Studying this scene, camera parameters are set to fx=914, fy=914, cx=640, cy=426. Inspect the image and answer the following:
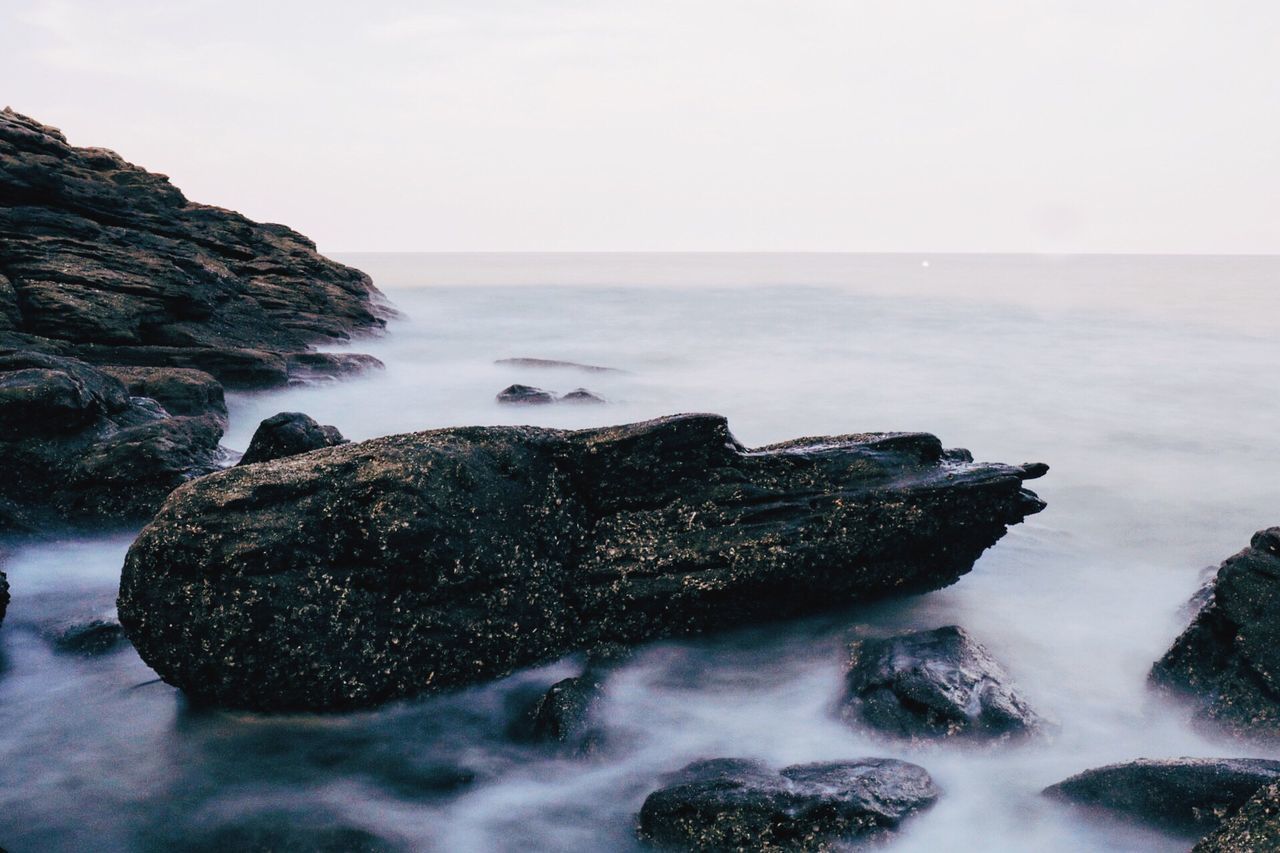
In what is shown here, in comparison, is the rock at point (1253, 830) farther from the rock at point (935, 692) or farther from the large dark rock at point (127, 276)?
the large dark rock at point (127, 276)

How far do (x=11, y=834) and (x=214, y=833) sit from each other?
38.7 inches

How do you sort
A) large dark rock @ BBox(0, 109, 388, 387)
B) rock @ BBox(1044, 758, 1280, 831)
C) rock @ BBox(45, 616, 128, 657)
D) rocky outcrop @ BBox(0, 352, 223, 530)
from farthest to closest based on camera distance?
large dark rock @ BBox(0, 109, 388, 387) < rocky outcrop @ BBox(0, 352, 223, 530) < rock @ BBox(45, 616, 128, 657) < rock @ BBox(1044, 758, 1280, 831)

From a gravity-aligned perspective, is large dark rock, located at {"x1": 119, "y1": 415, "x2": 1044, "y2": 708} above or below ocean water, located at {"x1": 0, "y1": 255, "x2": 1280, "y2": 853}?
above

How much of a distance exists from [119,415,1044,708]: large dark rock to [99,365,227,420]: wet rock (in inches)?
266

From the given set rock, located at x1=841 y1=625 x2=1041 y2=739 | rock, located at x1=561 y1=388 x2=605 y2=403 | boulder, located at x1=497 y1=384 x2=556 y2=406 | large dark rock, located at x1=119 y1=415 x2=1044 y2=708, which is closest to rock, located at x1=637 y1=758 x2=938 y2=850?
rock, located at x1=841 y1=625 x2=1041 y2=739

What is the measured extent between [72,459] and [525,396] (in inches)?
331

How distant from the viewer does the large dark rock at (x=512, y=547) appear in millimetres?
5180

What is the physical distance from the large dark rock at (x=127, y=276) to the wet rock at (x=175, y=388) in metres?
1.13

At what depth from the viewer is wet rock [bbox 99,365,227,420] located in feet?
37.9

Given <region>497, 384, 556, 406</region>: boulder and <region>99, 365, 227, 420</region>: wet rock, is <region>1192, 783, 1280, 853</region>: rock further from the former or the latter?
<region>497, 384, 556, 406</region>: boulder

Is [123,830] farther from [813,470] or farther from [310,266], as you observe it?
[310,266]

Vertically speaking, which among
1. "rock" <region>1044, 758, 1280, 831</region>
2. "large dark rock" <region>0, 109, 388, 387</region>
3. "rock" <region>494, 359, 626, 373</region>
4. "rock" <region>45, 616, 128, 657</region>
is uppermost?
"large dark rock" <region>0, 109, 388, 387</region>

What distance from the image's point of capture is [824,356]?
24984 millimetres

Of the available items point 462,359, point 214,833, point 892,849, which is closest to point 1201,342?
point 462,359
